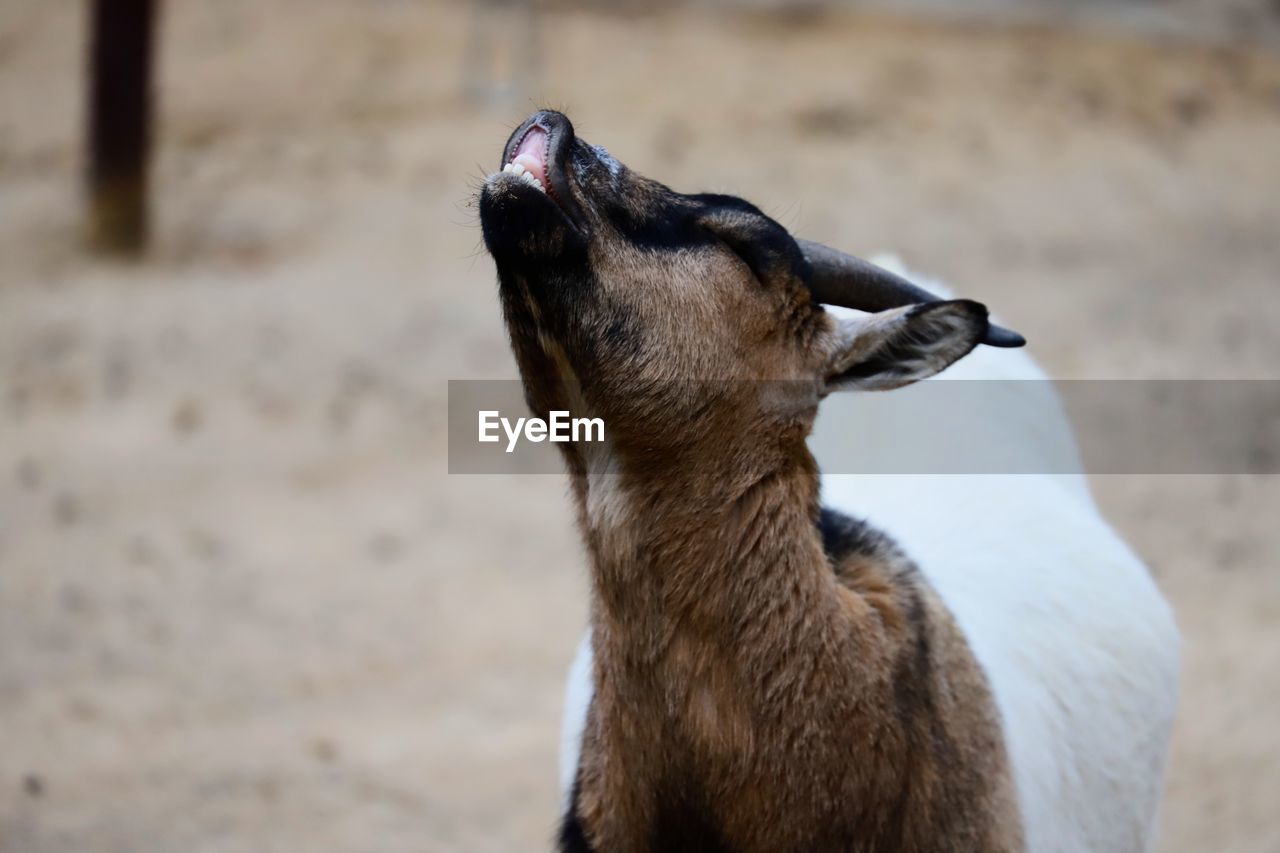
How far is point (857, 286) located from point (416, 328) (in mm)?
6776

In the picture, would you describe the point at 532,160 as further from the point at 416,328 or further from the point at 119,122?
the point at 119,122

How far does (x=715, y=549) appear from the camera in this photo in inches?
120

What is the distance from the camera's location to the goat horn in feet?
10.9

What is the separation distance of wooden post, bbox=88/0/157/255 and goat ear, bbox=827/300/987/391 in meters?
9.10

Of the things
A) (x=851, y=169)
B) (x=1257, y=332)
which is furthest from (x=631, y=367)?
(x=851, y=169)

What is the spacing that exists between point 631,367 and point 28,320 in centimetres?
803

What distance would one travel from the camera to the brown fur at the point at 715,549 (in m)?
3.00

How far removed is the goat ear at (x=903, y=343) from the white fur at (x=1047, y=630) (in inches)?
30.4

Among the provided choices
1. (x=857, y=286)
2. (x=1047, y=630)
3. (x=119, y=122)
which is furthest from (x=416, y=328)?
(x=857, y=286)

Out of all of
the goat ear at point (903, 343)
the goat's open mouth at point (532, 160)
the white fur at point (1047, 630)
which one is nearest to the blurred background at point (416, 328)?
the goat's open mouth at point (532, 160)

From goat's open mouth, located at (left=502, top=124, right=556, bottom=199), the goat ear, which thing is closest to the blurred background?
goat's open mouth, located at (left=502, top=124, right=556, bottom=199)

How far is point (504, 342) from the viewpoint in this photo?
9781 millimetres

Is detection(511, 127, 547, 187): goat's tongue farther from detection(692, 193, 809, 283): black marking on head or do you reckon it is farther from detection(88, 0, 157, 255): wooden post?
detection(88, 0, 157, 255): wooden post

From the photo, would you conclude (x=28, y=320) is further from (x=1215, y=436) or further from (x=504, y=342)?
(x=1215, y=436)
